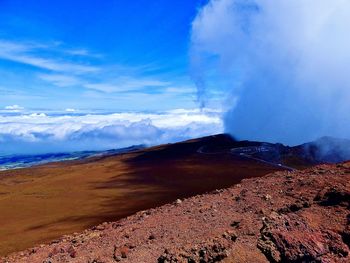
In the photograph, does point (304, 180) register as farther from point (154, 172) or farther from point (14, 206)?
point (154, 172)

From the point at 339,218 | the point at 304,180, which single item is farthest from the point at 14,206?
the point at 339,218

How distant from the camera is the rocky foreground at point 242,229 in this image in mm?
14586

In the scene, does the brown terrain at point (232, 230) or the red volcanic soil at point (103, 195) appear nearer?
the brown terrain at point (232, 230)

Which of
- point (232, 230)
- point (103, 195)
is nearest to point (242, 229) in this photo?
point (232, 230)

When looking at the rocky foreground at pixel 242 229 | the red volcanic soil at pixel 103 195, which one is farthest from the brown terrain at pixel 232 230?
the red volcanic soil at pixel 103 195

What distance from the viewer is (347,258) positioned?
46.6ft

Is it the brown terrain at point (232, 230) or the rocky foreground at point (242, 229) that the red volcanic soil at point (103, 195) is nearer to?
the brown terrain at point (232, 230)

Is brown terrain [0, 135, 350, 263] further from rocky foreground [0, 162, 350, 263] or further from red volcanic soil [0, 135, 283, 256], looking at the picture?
red volcanic soil [0, 135, 283, 256]

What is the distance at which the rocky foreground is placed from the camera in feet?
47.9

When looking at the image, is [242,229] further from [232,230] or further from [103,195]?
[103,195]

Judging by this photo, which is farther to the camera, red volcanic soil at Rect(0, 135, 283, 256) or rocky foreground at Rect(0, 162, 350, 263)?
red volcanic soil at Rect(0, 135, 283, 256)

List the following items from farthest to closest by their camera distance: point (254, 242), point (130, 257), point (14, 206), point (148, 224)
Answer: point (14, 206)
point (148, 224)
point (130, 257)
point (254, 242)

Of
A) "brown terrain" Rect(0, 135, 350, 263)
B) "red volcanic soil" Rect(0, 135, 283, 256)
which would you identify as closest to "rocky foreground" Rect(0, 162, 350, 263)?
"brown terrain" Rect(0, 135, 350, 263)

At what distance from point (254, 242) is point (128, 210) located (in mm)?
27519
